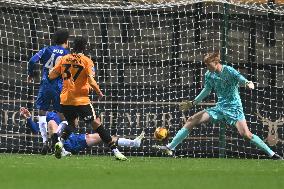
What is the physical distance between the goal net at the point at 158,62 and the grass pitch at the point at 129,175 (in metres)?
3.43

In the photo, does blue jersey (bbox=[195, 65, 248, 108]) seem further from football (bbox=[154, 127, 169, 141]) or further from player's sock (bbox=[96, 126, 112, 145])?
player's sock (bbox=[96, 126, 112, 145])

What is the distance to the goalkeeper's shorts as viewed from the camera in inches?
574

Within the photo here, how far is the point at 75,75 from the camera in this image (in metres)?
13.4

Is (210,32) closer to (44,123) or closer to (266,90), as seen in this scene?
(266,90)

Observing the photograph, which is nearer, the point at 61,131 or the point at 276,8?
the point at 61,131

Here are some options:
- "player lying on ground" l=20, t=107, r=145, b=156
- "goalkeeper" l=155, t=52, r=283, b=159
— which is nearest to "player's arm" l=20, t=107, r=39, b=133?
"player lying on ground" l=20, t=107, r=145, b=156

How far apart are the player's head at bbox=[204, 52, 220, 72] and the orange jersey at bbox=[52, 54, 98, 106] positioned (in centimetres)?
202

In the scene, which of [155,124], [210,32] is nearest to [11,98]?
[155,124]

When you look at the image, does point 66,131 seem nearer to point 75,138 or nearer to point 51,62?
point 51,62

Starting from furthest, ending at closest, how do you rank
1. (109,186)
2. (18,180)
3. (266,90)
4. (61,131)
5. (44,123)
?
1. (266,90)
2. (44,123)
3. (61,131)
4. (18,180)
5. (109,186)

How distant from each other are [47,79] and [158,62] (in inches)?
96.7

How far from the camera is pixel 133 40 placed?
16766 mm

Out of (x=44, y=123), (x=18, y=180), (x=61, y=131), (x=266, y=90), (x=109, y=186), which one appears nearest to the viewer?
(x=109, y=186)

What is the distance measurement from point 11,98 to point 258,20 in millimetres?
4685
